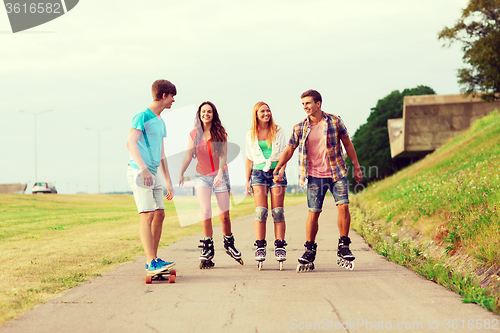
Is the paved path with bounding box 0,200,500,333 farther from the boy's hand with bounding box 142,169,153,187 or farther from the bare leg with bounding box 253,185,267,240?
the boy's hand with bounding box 142,169,153,187

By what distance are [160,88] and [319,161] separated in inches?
91.2

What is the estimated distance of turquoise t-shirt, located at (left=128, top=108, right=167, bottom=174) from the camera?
570 centimetres

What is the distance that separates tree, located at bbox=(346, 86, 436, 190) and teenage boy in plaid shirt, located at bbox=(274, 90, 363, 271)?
4903cm

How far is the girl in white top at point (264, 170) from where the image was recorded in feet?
21.2

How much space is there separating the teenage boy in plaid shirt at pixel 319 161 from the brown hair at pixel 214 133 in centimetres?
91

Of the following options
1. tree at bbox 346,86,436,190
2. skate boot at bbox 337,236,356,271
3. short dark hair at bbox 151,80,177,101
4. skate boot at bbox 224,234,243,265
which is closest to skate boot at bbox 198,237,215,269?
skate boot at bbox 224,234,243,265

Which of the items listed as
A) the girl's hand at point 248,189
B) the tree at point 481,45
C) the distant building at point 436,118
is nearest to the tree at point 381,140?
the distant building at point 436,118

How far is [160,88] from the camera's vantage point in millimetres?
5812

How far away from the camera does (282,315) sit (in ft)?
13.2

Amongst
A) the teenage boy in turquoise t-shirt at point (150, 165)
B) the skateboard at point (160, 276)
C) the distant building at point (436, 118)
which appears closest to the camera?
the skateboard at point (160, 276)

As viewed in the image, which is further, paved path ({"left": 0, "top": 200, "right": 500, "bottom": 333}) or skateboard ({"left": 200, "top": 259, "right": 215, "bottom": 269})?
skateboard ({"left": 200, "top": 259, "right": 215, "bottom": 269})

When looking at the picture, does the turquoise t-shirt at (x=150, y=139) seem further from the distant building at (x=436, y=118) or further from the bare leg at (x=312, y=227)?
the distant building at (x=436, y=118)

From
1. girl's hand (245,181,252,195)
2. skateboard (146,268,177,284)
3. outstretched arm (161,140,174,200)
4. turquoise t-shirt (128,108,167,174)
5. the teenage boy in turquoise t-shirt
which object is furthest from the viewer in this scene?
girl's hand (245,181,252,195)

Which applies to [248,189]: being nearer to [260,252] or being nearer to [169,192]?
[260,252]
